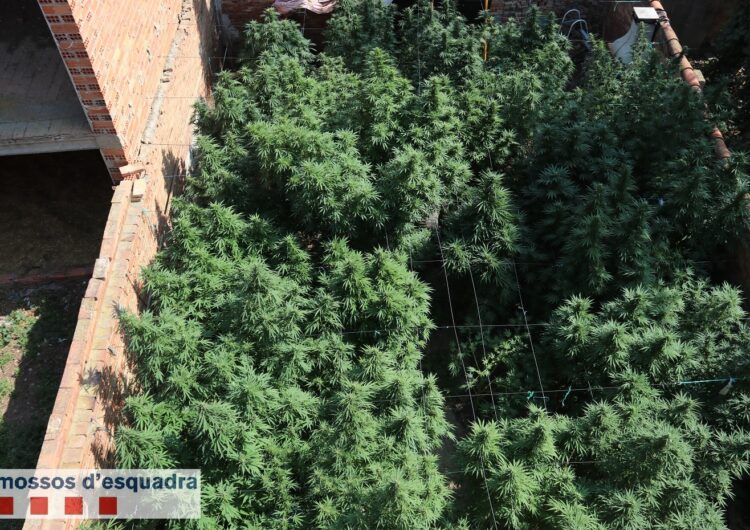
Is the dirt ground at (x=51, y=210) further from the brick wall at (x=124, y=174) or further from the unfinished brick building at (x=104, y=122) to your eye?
the brick wall at (x=124, y=174)

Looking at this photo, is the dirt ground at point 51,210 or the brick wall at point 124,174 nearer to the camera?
the brick wall at point 124,174

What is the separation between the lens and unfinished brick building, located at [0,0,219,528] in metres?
6.03

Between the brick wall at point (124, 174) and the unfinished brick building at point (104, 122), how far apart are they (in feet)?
0.04

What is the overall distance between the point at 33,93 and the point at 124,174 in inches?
78.5

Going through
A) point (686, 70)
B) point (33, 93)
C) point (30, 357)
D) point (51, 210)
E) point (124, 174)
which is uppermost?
point (33, 93)

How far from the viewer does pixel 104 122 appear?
738cm

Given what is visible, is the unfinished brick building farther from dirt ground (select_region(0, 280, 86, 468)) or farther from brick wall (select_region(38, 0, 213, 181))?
dirt ground (select_region(0, 280, 86, 468))

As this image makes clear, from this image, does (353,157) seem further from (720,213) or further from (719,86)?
(719,86)

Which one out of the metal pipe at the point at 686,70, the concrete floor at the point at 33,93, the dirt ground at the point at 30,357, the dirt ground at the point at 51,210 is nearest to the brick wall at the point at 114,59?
the concrete floor at the point at 33,93

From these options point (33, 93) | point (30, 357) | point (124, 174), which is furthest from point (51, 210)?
point (30, 357)

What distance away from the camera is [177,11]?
376 inches

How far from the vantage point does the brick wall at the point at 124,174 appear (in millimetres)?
5871

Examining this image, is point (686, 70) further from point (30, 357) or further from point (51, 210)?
point (30, 357)

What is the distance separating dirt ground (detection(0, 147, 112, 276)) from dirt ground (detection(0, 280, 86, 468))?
418mm
